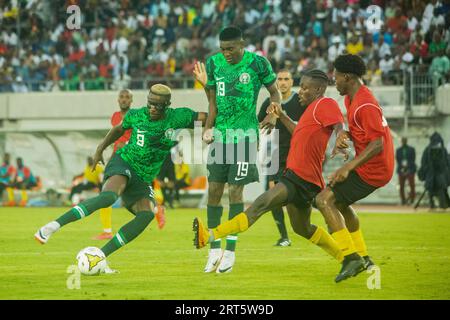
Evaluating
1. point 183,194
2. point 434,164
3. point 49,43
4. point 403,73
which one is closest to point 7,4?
point 49,43

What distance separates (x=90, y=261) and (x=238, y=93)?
2738 millimetres

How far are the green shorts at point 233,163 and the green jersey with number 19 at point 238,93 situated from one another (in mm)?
104

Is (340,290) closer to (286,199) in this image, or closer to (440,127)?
(286,199)

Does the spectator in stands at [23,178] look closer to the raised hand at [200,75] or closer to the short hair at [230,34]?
the raised hand at [200,75]

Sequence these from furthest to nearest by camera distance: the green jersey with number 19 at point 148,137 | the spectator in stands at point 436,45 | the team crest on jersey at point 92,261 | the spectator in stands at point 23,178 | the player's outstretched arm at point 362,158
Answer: the spectator in stands at point 23,178
the spectator in stands at point 436,45
the green jersey with number 19 at point 148,137
the team crest on jersey at point 92,261
the player's outstretched arm at point 362,158

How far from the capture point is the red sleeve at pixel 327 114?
1163 cm

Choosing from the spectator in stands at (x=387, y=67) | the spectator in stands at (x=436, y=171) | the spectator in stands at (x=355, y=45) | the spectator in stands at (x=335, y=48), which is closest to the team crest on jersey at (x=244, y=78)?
the spectator in stands at (x=436, y=171)

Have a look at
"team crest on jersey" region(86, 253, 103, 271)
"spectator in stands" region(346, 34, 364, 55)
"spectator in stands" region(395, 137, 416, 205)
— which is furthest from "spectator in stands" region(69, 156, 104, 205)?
"team crest on jersey" region(86, 253, 103, 271)

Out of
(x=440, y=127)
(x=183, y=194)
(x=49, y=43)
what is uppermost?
(x=49, y=43)

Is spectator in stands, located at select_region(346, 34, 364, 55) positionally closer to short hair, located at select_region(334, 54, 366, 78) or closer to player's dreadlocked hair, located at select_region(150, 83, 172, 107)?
player's dreadlocked hair, located at select_region(150, 83, 172, 107)

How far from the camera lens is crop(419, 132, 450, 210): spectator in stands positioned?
2705 cm

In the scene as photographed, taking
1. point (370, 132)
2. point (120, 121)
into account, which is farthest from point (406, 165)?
point (370, 132)

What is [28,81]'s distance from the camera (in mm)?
35000

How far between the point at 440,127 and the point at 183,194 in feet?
24.3
